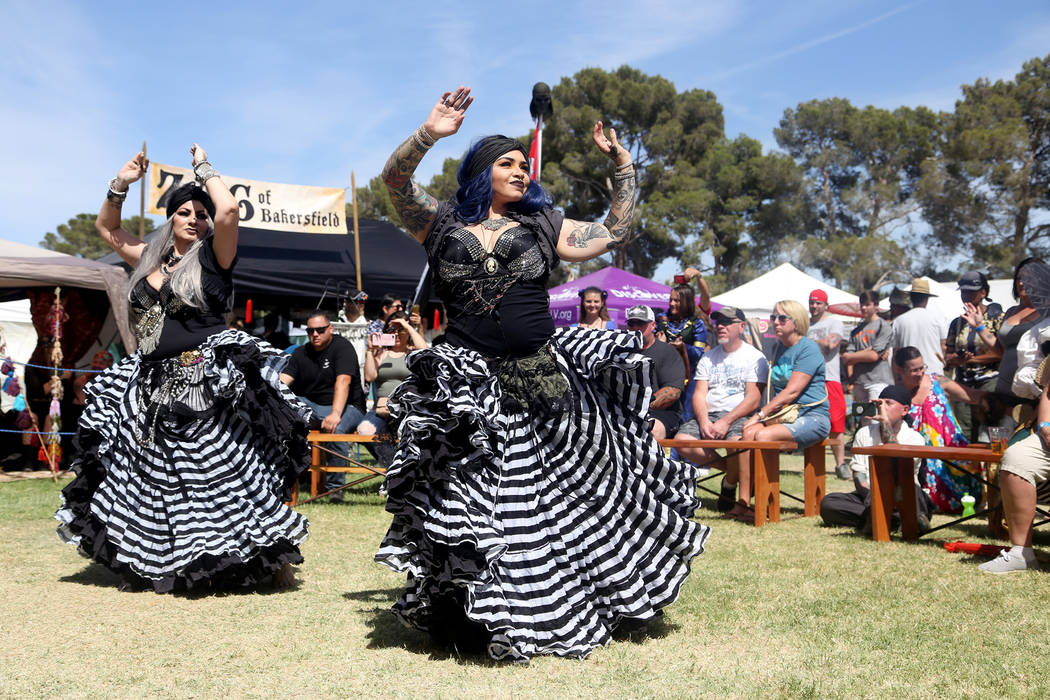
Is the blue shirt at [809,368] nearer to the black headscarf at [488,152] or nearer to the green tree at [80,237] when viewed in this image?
the black headscarf at [488,152]

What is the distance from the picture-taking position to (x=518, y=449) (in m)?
3.76

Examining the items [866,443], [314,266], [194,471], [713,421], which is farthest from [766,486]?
[314,266]

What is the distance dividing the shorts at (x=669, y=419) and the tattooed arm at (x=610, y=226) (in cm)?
402

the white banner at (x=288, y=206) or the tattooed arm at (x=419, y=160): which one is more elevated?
the white banner at (x=288, y=206)

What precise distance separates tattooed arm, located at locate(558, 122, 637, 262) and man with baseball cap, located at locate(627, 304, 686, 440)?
3.72m

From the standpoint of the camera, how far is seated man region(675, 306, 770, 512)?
7.79 meters

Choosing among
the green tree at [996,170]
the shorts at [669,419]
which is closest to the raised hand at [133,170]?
the shorts at [669,419]

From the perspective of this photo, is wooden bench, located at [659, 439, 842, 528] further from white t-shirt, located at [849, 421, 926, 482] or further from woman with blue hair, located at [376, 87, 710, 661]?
woman with blue hair, located at [376, 87, 710, 661]

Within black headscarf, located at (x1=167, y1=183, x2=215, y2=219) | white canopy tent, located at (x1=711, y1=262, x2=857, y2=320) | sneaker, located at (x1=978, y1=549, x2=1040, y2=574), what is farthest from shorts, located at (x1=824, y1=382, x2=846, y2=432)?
white canopy tent, located at (x1=711, y1=262, x2=857, y2=320)

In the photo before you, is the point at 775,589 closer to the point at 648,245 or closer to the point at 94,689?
the point at 94,689

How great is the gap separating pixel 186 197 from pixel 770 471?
4.79 metres

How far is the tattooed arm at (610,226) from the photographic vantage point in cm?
402

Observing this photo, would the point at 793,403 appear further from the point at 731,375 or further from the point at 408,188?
the point at 408,188

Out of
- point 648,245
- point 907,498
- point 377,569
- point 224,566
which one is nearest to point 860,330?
point 907,498
